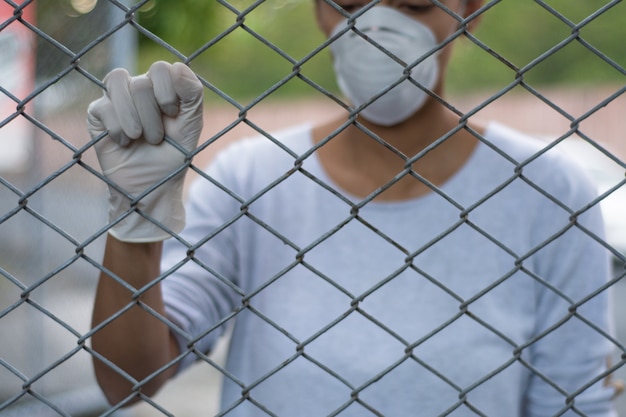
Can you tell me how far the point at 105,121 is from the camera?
134cm

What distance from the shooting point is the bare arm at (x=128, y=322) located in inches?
58.9

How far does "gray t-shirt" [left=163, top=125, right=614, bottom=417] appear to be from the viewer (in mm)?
1812

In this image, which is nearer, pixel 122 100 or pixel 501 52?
pixel 122 100

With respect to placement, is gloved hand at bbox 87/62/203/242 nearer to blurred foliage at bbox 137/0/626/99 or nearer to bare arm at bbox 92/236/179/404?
bare arm at bbox 92/236/179/404

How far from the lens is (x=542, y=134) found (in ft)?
52.5

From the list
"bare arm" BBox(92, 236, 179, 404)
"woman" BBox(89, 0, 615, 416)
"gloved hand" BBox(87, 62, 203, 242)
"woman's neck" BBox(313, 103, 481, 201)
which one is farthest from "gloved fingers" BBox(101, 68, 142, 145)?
"woman's neck" BBox(313, 103, 481, 201)

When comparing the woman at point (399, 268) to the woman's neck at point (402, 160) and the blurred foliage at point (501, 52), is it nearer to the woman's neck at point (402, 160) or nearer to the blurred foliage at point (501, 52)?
the woman's neck at point (402, 160)

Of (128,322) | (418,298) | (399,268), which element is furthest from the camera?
(418,298)

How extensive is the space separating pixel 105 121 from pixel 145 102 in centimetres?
8

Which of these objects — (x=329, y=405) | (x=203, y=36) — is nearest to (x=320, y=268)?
(x=329, y=405)

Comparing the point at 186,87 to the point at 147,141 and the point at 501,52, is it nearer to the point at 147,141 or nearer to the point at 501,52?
the point at 147,141

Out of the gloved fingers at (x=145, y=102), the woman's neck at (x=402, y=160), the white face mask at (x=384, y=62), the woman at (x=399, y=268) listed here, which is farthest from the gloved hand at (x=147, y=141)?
the woman's neck at (x=402, y=160)

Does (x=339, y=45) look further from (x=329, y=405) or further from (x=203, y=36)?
(x=203, y=36)

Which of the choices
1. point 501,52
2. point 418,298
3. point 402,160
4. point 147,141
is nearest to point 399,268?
point 418,298
